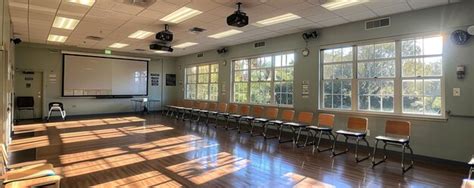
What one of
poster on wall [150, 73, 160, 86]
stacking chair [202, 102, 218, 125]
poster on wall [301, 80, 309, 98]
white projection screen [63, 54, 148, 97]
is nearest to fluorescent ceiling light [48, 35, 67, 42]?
white projection screen [63, 54, 148, 97]

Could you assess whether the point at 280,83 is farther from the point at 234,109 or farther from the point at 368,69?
the point at 368,69

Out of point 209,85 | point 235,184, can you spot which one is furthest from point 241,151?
point 209,85

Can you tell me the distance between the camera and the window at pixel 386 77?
4.88 m

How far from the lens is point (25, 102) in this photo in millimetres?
9352

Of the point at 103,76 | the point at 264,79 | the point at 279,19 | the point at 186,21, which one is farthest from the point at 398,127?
the point at 103,76

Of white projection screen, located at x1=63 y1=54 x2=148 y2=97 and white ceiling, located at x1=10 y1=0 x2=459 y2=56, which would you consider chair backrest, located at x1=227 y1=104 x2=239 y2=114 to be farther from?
white projection screen, located at x1=63 y1=54 x2=148 y2=97

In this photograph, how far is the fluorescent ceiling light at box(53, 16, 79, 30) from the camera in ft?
20.1

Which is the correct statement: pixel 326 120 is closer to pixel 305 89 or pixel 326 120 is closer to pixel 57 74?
pixel 305 89

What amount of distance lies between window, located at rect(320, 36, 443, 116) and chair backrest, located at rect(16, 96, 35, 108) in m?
10.1

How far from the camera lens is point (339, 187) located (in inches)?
135

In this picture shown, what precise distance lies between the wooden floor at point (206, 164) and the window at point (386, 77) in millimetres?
1241

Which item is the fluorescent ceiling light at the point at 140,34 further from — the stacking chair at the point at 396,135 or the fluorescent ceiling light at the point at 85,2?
the stacking chair at the point at 396,135

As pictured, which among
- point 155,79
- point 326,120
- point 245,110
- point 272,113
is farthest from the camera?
point 155,79

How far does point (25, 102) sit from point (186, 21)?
7.48m
